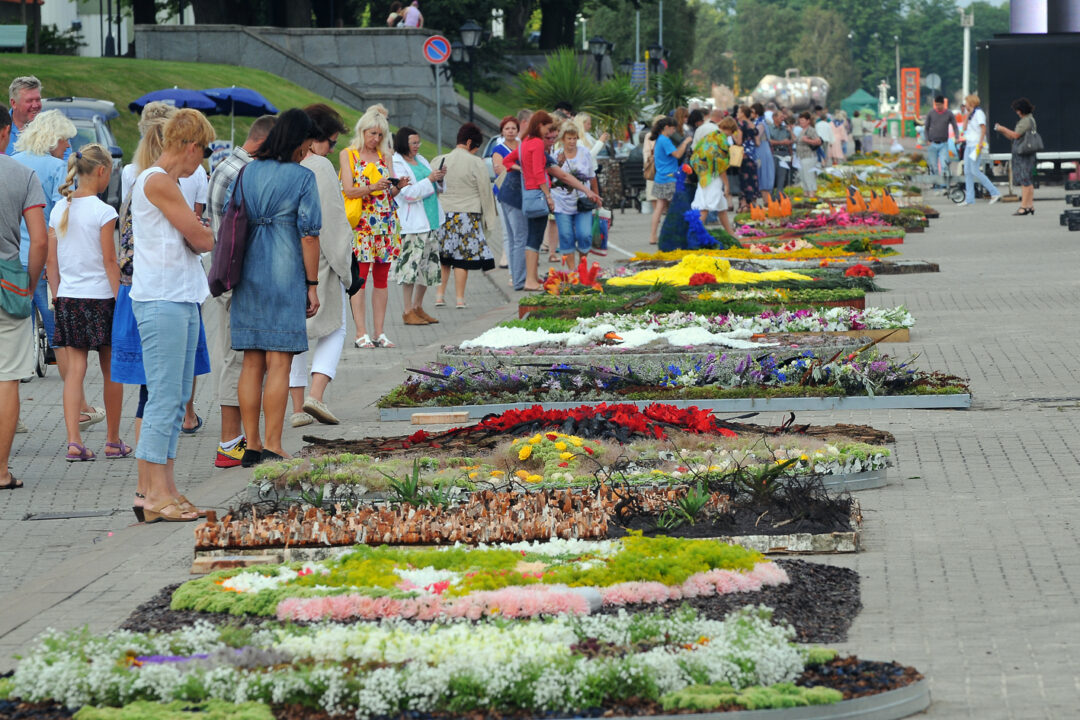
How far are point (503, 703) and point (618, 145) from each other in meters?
35.3

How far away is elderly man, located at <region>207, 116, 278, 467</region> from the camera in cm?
984

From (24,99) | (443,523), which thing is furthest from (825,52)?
(443,523)

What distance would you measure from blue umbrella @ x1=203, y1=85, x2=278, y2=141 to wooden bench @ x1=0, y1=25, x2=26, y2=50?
8089mm

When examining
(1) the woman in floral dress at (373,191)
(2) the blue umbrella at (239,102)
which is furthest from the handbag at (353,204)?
(2) the blue umbrella at (239,102)

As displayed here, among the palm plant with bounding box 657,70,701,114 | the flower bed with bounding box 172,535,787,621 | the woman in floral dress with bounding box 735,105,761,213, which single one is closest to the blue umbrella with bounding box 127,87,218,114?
the woman in floral dress with bounding box 735,105,761,213

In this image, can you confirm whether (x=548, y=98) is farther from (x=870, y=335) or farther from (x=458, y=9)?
(x=870, y=335)

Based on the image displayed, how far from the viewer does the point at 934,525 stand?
7316 mm

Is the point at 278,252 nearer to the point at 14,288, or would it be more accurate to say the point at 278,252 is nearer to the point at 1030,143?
the point at 14,288

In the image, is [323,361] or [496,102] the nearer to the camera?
[323,361]

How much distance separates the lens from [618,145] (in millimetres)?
39438

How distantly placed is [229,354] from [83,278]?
971 mm

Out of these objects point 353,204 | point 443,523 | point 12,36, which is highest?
point 12,36

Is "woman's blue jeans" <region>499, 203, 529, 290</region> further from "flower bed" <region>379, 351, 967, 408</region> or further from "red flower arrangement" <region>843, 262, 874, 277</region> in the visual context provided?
"flower bed" <region>379, 351, 967, 408</region>

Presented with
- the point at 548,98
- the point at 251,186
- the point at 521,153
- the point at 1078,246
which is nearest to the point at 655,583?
the point at 251,186
